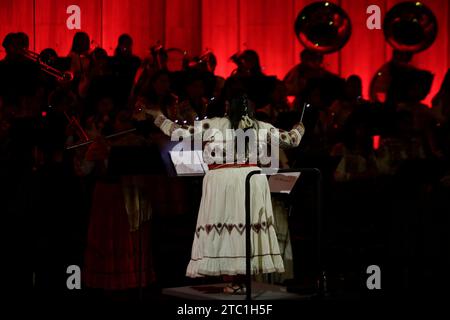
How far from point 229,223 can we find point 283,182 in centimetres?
74

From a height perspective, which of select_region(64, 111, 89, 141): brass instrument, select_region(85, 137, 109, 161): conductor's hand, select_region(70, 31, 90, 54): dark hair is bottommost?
select_region(85, 137, 109, 161): conductor's hand

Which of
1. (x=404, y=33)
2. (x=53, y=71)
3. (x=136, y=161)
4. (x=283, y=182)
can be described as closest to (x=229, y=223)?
(x=283, y=182)

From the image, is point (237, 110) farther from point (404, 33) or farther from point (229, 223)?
point (404, 33)

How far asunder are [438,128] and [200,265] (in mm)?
3769

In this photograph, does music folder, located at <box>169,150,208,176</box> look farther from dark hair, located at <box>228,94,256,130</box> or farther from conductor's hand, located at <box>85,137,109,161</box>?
conductor's hand, located at <box>85,137,109,161</box>

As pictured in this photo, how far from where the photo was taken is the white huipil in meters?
8.27

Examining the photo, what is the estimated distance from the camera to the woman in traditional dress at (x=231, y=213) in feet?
27.2

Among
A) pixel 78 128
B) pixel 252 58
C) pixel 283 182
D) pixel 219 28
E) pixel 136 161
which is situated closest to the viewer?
pixel 283 182

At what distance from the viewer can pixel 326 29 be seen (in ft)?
40.8

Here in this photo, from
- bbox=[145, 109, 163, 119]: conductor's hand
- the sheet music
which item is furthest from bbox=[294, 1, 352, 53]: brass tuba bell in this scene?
bbox=[145, 109, 163, 119]: conductor's hand

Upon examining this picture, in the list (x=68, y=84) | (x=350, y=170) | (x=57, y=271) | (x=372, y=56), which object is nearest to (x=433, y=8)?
(x=372, y=56)

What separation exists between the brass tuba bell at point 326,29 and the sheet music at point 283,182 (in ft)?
12.2

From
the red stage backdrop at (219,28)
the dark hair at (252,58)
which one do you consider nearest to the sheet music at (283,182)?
the dark hair at (252,58)

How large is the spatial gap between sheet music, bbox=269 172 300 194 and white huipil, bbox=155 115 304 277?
1.18 ft
